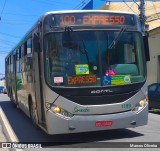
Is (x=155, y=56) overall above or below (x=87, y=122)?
above

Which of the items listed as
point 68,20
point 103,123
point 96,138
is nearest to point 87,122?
point 103,123

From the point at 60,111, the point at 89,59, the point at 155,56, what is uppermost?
the point at 155,56

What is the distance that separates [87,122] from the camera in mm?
8938

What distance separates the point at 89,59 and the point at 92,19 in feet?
3.41

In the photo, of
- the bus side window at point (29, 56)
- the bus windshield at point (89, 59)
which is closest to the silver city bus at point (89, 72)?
the bus windshield at point (89, 59)

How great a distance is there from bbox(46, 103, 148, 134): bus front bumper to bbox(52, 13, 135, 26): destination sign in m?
2.17

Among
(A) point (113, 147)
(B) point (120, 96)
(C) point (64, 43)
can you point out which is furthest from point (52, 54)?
(A) point (113, 147)

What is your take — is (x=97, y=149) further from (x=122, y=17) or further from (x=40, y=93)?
(x=122, y=17)

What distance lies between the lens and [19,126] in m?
13.4

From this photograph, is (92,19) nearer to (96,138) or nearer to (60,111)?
(60,111)

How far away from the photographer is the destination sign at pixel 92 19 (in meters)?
9.26

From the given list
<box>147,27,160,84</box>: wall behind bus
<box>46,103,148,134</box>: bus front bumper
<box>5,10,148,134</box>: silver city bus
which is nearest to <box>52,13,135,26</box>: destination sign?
<box>5,10,148,134</box>: silver city bus

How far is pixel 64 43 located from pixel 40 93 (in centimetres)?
144

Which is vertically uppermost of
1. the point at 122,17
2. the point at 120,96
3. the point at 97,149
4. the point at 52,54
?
the point at 122,17
